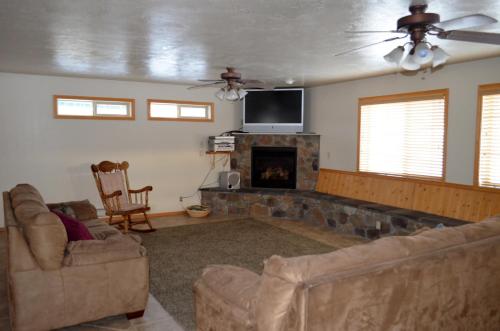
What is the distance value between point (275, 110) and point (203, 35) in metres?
3.80

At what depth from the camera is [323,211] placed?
634cm

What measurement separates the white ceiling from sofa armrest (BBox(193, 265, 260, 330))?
1793 mm

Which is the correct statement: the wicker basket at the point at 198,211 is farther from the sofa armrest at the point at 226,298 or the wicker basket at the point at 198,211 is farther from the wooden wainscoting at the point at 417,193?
the sofa armrest at the point at 226,298

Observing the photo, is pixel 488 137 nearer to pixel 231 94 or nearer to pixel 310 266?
pixel 231 94

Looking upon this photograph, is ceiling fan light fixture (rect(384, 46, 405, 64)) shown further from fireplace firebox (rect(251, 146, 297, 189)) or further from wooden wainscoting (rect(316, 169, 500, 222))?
fireplace firebox (rect(251, 146, 297, 189))

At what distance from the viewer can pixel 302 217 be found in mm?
6812

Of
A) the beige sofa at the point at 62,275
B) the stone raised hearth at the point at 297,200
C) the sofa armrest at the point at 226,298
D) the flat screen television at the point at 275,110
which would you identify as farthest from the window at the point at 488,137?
the beige sofa at the point at 62,275

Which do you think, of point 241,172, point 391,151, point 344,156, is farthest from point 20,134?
point 391,151

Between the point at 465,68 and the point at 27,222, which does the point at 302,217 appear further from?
the point at 27,222

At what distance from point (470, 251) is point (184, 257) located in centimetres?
331

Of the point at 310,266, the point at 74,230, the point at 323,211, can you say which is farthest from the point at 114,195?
the point at 310,266

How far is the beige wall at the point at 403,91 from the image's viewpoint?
15.7 ft

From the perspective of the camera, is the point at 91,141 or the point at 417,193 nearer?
the point at 417,193

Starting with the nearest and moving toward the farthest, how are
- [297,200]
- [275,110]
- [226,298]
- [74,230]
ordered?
[226,298]
[74,230]
[297,200]
[275,110]
